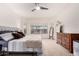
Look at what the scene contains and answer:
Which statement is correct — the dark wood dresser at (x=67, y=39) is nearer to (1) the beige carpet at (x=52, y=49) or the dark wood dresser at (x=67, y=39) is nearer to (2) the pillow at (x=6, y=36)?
(1) the beige carpet at (x=52, y=49)

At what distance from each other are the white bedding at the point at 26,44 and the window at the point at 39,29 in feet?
0.36

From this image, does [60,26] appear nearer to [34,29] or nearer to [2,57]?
[34,29]

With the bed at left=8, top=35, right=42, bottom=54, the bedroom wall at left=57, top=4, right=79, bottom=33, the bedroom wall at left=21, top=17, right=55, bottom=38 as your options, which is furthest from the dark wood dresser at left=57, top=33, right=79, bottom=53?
the bed at left=8, top=35, right=42, bottom=54

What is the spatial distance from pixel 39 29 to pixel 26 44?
350 millimetres

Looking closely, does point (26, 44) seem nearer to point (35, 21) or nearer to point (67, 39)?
point (35, 21)

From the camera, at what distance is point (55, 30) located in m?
2.25

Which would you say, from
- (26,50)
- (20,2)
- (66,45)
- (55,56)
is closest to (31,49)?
(26,50)

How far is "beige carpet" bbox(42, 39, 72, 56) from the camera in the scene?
212 centimetres

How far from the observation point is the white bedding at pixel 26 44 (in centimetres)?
214

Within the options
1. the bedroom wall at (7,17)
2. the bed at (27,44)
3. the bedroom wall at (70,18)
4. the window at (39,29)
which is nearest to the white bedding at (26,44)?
the bed at (27,44)

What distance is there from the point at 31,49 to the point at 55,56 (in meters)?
0.42

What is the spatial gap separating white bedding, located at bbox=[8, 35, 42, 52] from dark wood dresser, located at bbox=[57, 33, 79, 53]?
0.35 metres

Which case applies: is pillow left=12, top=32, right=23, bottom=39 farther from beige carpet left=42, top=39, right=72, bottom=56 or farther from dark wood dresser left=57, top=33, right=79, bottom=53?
dark wood dresser left=57, top=33, right=79, bottom=53

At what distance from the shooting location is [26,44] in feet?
7.09
